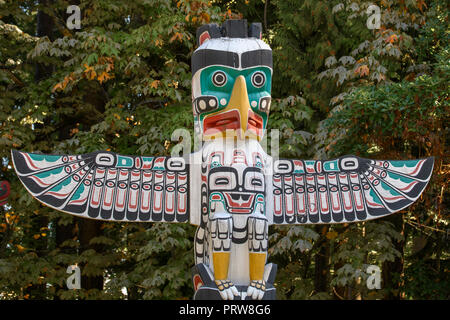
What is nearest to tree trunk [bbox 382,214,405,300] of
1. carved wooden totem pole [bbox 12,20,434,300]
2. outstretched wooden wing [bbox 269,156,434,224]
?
outstretched wooden wing [bbox 269,156,434,224]

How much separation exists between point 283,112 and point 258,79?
3664mm

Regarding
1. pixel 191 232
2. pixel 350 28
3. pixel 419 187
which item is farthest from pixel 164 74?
pixel 419 187

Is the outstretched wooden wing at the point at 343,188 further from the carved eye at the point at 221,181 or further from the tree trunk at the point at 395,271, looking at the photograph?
the tree trunk at the point at 395,271

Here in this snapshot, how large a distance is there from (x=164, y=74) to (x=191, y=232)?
264 cm

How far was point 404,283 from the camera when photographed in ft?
30.0

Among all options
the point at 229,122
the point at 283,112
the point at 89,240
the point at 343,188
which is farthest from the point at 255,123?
the point at 89,240

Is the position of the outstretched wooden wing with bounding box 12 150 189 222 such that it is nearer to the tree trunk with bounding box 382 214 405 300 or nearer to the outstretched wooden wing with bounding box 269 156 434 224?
the outstretched wooden wing with bounding box 269 156 434 224

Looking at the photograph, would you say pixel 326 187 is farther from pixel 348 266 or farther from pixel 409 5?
pixel 409 5

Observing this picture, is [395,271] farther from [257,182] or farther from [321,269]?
[257,182]

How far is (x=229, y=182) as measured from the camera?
5.05m

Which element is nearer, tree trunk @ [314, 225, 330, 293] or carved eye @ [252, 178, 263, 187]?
carved eye @ [252, 178, 263, 187]

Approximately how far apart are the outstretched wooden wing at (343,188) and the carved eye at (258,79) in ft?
2.76

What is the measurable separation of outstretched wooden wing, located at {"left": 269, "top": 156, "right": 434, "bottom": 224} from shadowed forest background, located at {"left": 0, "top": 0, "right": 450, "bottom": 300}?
1.61 meters

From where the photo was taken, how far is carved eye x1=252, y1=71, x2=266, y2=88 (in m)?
5.25
